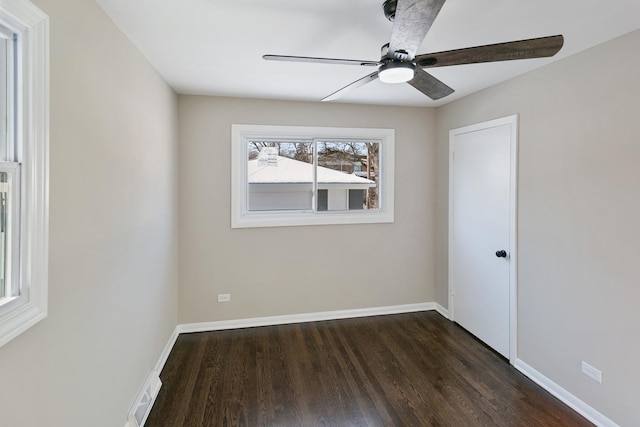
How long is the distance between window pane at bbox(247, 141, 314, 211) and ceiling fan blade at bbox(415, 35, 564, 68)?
2.14m

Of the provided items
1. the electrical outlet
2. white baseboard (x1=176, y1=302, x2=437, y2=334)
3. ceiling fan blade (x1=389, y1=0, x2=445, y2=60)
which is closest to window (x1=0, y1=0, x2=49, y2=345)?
ceiling fan blade (x1=389, y1=0, x2=445, y2=60)

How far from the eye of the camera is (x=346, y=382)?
2.49 meters

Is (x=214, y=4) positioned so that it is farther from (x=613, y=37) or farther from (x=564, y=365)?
(x=564, y=365)

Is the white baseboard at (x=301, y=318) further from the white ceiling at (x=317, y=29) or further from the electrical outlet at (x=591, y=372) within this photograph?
the white ceiling at (x=317, y=29)

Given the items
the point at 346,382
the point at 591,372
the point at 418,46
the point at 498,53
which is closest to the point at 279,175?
the point at 346,382

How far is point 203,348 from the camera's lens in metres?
3.00

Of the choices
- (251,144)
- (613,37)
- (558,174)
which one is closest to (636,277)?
(558,174)

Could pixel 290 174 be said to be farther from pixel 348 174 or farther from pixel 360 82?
pixel 360 82

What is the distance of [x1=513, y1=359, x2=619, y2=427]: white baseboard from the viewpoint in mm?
2037

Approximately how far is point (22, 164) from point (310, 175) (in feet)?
9.07

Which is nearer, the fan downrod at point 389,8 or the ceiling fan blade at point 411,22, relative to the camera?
the ceiling fan blade at point 411,22

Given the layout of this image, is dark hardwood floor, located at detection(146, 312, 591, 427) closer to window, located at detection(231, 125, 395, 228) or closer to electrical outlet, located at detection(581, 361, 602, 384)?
electrical outlet, located at detection(581, 361, 602, 384)

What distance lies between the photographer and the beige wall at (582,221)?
1.90 m

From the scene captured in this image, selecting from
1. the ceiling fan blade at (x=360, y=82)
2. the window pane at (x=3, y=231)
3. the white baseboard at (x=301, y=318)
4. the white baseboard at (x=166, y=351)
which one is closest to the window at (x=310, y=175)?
the white baseboard at (x=301, y=318)
